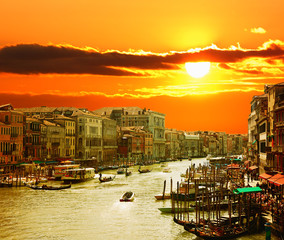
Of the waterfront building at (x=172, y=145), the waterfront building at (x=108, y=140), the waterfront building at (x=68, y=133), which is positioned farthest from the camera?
the waterfront building at (x=172, y=145)

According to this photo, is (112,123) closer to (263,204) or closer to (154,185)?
(154,185)

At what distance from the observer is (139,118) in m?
122

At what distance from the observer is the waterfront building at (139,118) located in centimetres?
12162

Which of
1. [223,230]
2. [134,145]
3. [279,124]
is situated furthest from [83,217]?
[134,145]

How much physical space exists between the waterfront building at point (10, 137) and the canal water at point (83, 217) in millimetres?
13364

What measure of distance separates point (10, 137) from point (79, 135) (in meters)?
24.6

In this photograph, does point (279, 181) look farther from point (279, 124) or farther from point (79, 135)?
point (79, 135)

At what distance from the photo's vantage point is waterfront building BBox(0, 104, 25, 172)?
54906mm

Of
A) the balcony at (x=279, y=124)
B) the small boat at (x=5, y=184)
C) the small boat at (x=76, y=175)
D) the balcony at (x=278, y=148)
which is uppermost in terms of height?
the balcony at (x=279, y=124)

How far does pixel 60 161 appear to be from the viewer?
225 ft

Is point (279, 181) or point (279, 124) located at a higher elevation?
point (279, 124)

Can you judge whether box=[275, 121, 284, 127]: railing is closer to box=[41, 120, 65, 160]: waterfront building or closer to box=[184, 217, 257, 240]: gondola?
box=[184, 217, 257, 240]: gondola

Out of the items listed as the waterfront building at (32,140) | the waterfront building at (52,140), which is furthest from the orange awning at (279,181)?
the waterfront building at (52,140)

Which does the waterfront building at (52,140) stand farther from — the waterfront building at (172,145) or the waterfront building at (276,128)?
the waterfront building at (172,145)
